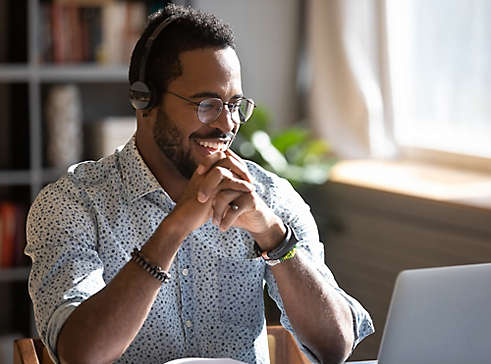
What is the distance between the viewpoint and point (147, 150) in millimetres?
1693

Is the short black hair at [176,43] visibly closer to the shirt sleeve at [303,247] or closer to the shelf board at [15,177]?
the shirt sleeve at [303,247]

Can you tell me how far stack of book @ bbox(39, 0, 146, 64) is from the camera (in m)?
3.23

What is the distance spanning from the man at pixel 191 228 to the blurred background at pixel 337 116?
4.21 feet

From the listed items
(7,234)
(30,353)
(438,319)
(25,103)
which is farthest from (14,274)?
(438,319)

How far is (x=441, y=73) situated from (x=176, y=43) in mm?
1907

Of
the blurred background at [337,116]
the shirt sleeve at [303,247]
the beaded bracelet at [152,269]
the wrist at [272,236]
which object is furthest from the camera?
the blurred background at [337,116]

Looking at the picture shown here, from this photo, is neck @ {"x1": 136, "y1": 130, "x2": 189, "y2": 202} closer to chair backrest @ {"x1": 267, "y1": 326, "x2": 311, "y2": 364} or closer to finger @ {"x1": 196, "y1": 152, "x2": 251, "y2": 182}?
finger @ {"x1": 196, "y1": 152, "x2": 251, "y2": 182}

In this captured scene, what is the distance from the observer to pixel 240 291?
5.40ft

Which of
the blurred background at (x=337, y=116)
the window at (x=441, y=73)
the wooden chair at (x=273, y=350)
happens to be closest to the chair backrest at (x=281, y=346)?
the wooden chair at (x=273, y=350)

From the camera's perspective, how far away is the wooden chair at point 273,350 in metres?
1.54

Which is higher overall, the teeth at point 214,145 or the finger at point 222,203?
the teeth at point 214,145

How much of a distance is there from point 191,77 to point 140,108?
12 cm

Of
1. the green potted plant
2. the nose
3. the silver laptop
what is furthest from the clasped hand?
the green potted plant

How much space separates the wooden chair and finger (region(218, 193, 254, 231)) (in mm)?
336
